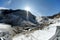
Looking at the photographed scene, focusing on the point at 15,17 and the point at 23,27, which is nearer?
the point at 23,27

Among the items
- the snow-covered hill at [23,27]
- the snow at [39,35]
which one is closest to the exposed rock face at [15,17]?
the snow-covered hill at [23,27]

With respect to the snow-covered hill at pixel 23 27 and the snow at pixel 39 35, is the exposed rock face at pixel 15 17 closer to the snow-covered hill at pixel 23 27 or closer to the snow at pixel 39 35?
the snow-covered hill at pixel 23 27

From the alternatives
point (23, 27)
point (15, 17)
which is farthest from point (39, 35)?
point (15, 17)

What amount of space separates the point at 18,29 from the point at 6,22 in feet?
2.73

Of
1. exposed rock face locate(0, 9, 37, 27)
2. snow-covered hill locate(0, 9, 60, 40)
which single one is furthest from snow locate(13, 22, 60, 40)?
exposed rock face locate(0, 9, 37, 27)

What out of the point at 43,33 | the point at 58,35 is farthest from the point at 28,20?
the point at 58,35

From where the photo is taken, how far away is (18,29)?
588 centimetres

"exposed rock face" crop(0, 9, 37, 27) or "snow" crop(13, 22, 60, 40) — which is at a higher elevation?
"exposed rock face" crop(0, 9, 37, 27)

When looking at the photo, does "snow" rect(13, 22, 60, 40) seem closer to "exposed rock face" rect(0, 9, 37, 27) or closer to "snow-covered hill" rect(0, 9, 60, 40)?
"snow-covered hill" rect(0, 9, 60, 40)

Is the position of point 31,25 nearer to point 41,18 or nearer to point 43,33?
point 43,33

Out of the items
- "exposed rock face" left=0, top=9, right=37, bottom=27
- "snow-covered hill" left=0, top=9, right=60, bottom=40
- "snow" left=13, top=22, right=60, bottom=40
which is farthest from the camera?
"exposed rock face" left=0, top=9, right=37, bottom=27

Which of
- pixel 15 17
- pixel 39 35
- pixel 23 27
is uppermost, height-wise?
pixel 15 17

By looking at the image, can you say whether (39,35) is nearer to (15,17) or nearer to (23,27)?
(23,27)

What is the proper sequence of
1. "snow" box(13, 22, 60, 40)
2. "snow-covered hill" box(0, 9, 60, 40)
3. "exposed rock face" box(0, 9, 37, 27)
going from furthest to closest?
"exposed rock face" box(0, 9, 37, 27) < "snow-covered hill" box(0, 9, 60, 40) < "snow" box(13, 22, 60, 40)
